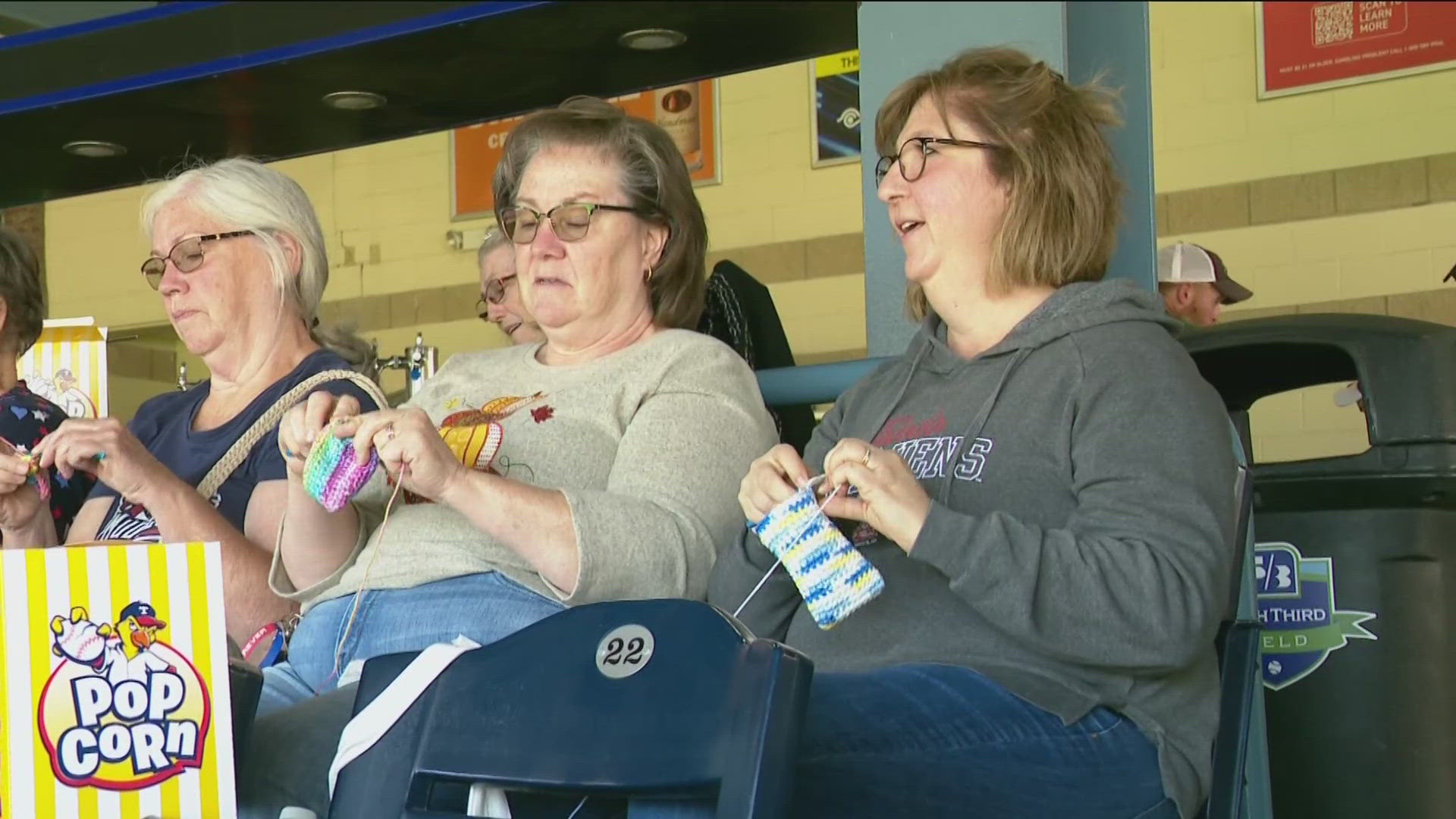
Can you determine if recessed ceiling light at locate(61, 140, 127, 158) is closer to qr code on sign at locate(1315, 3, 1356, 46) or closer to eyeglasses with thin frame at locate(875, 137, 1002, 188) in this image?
eyeglasses with thin frame at locate(875, 137, 1002, 188)

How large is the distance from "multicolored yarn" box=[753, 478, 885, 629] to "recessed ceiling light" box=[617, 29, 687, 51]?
167 centimetres

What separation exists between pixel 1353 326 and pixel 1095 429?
0.63 metres

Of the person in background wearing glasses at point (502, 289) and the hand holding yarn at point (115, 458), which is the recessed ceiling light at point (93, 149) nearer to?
the person in background wearing glasses at point (502, 289)

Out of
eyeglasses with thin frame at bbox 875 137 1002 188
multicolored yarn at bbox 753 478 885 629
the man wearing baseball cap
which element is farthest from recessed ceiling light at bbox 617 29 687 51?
the man wearing baseball cap

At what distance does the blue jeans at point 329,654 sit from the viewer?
5.53ft

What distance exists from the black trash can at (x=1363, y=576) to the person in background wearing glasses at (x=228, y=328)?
1243mm

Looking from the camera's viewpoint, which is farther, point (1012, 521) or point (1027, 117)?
point (1027, 117)

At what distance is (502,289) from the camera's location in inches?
155

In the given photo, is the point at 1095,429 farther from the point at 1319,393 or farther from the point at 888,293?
the point at 1319,393

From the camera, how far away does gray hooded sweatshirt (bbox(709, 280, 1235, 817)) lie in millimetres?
1495

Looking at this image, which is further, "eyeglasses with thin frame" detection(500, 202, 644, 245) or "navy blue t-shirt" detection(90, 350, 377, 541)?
"navy blue t-shirt" detection(90, 350, 377, 541)

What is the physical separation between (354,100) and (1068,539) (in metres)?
2.24

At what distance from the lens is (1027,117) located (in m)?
1.83

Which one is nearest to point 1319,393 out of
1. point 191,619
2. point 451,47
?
point 451,47
